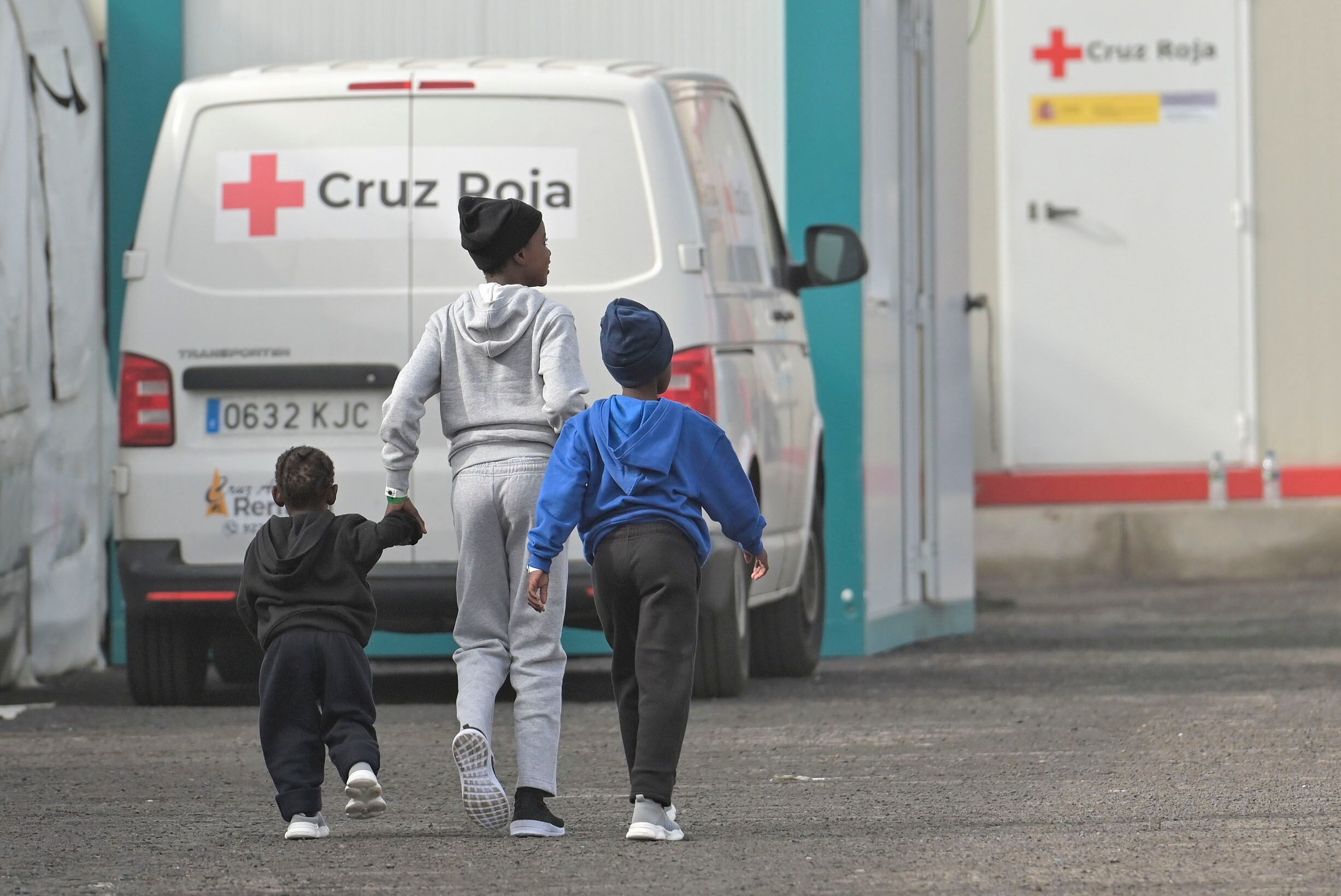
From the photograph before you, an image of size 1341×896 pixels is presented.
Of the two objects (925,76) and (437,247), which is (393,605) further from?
(925,76)

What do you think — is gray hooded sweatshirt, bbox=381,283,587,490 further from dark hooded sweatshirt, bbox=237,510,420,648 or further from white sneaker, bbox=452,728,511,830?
white sneaker, bbox=452,728,511,830

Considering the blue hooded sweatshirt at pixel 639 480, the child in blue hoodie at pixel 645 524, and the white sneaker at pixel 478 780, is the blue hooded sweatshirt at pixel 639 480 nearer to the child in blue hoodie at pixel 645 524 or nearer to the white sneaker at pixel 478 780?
the child in blue hoodie at pixel 645 524

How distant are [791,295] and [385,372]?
1889 millimetres

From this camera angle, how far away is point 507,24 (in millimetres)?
10539

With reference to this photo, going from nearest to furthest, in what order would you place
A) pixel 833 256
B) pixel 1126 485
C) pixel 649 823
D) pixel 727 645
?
pixel 649 823 < pixel 727 645 < pixel 833 256 < pixel 1126 485

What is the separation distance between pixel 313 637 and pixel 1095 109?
10.8 m

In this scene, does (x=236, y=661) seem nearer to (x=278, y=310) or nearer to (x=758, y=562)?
(x=278, y=310)

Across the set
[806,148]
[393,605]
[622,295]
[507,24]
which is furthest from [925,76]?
[393,605]

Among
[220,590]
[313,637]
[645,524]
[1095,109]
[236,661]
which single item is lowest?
Result: [236,661]

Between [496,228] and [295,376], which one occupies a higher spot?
[496,228]

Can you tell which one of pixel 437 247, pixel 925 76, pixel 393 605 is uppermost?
pixel 925 76

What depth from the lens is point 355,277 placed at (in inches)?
330

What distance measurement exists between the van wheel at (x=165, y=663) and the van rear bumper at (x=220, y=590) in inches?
9.8

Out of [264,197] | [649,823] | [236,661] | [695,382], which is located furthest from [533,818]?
[236,661]
